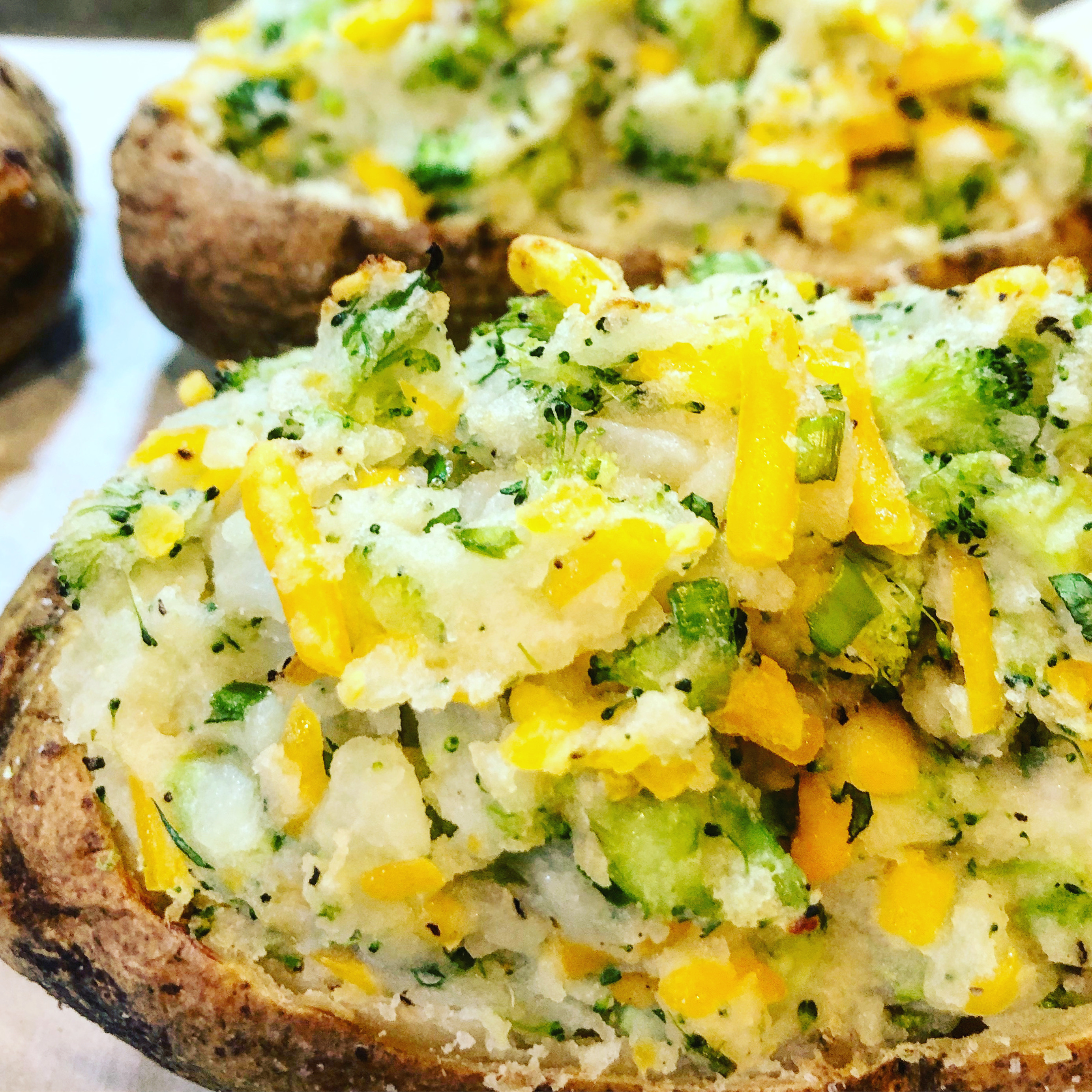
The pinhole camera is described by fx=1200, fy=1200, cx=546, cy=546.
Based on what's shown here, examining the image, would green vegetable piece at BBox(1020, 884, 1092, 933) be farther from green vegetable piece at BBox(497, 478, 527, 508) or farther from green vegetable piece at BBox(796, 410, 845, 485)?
green vegetable piece at BBox(497, 478, 527, 508)

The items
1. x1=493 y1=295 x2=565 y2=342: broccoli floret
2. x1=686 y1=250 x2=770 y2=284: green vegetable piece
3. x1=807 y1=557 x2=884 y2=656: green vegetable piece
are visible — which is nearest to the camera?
x1=807 y1=557 x2=884 y2=656: green vegetable piece

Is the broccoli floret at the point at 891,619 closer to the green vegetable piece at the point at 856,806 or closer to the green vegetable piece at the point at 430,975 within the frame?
the green vegetable piece at the point at 856,806

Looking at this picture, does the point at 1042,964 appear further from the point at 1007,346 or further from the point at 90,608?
the point at 90,608

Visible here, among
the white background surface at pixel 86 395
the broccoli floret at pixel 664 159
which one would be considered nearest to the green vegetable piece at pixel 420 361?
the white background surface at pixel 86 395

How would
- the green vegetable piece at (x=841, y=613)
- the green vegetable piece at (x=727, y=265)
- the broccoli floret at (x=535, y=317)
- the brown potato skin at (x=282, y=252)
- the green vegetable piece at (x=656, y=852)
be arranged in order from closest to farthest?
the green vegetable piece at (x=656, y=852) → the green vegetable piece at (x=841, y=613) → the broccoli floret at (x=535, y=317) → the green vegetable piece at (x=727, y=265) → the brown potato skin at (x=282, y=252)

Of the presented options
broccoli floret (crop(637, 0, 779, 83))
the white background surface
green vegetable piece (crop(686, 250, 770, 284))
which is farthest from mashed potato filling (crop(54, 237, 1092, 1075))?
broccoli floret (crop(637, 0, 779, 83))

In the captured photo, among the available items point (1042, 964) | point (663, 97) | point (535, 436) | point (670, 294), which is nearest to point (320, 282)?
point (663, 97)
